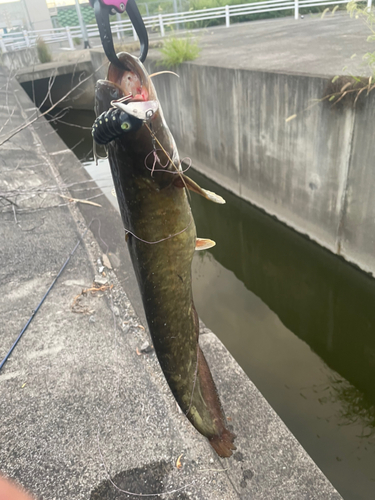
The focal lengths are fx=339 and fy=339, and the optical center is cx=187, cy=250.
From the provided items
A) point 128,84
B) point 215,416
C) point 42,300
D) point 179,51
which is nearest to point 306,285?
point 215,416

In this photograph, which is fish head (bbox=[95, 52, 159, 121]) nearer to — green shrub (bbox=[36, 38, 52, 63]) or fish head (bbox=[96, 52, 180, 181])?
fish head (bbox=[96, 52, 180, 181])

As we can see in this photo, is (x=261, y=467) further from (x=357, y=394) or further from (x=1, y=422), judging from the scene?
(x=357, y=394)

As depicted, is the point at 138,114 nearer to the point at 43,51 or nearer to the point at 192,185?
the point at 192,185

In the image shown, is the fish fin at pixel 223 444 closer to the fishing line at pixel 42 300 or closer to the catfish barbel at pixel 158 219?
the catfish barbel at pixel 158 219

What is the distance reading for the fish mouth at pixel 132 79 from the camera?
1.09 meters

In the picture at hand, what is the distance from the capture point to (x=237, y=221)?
738 centimetres

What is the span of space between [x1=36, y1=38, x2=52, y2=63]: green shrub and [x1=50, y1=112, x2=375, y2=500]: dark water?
45.4 ft

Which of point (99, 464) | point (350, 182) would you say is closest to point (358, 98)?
point (350, 182)

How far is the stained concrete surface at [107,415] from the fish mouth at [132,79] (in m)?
1.96

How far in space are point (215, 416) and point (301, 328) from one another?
11.1ft

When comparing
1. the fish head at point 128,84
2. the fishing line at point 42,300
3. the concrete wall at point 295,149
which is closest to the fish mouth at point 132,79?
the fish head at point 128,84

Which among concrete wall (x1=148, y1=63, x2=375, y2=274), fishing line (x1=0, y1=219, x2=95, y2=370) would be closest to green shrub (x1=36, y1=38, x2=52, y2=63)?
concrete wall (x1=148, y1=63, x2=375, y2=274)

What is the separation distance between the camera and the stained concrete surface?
1939 mm

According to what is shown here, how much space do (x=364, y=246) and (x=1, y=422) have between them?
190 inches
